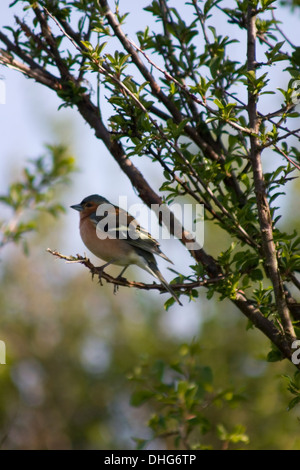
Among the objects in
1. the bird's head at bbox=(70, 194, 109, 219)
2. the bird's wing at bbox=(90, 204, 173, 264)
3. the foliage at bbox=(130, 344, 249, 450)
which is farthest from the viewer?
the bird's head at bbox=(70, 194, 109, 219)

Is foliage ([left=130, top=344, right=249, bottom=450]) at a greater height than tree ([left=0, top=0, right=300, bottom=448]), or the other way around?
tree ([left=0, top=0, right=300, bottom=448])

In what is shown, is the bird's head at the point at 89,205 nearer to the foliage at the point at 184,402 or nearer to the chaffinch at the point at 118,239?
the chaffinch at the point at 118,239

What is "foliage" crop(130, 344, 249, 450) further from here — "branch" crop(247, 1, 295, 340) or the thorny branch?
"branch" crop(247, 1, 295, 340)

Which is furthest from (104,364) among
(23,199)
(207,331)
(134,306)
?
(23,199)

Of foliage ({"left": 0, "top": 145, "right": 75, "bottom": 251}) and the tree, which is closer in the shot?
the tree

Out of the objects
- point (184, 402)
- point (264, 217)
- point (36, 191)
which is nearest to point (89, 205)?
point (36, 191)

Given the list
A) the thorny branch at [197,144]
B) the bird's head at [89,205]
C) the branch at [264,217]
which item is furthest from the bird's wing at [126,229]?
the branch at [264,217]

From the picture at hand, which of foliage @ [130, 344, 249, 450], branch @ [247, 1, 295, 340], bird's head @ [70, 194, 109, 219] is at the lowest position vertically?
foliage @ [130, 344, 249, 450]

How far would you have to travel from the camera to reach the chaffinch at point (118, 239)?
4.90 metres

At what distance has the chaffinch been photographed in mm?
4902

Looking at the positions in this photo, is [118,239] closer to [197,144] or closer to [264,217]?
[197,144]

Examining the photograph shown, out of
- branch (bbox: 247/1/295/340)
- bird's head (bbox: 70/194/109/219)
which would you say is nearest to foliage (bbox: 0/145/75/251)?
bird's head (bbox: 70/194/109/219)

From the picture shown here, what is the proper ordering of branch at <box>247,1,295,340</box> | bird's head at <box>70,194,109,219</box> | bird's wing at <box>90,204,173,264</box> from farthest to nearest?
bird's head at <box>70,194,109,219</box>
bird's wing at <box>90,204,173,264</box>
branch at <box>247,1,295,340</box>

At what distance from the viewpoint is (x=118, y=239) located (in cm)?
513
